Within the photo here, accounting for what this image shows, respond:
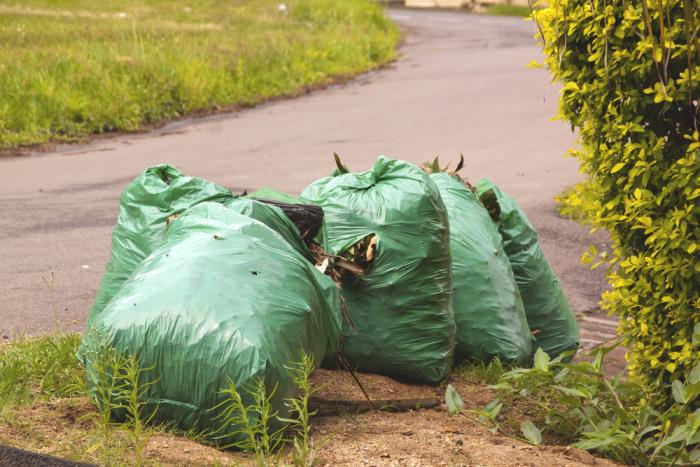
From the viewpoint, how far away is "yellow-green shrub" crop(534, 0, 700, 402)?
344 cm

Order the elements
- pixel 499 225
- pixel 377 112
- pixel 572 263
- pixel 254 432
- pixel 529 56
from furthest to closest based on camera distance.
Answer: pixel 529 56
pixel 377 112
pixel 572 263
pixel 499 225
pixel 254 432

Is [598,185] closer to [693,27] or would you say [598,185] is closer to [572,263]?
[693,27]

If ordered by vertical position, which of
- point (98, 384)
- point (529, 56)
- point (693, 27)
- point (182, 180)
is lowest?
point (529, 56)

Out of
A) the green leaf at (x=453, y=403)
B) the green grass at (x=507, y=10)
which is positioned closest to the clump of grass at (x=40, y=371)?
the green leaf at (x=453, y=403)

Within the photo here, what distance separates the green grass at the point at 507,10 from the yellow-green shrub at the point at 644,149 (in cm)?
2316

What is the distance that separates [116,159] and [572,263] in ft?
13.7

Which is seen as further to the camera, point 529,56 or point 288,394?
point 529,56

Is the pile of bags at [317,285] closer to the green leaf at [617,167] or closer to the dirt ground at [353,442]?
the dirt ground at [353,442]

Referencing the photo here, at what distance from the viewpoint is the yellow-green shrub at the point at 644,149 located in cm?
344

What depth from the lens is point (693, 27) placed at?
333cm

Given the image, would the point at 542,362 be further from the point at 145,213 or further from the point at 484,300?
the point at 145,213

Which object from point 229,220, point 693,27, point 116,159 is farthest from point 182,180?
point 116,159

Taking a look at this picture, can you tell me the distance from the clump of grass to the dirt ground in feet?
0.39

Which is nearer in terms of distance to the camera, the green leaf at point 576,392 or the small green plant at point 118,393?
the small green plant at point 118,393
